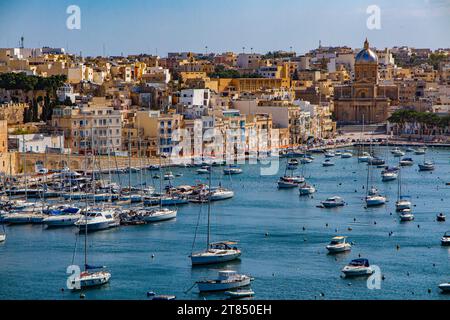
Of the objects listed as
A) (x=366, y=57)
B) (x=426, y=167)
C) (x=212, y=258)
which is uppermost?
(x=366, y=57)

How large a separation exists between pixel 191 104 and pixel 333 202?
29.6ft

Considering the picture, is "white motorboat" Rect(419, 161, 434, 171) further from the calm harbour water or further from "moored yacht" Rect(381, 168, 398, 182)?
the calm harbour water

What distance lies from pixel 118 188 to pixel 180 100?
8339 millimetres

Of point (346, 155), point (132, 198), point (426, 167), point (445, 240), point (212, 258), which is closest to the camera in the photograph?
point (212, 258)

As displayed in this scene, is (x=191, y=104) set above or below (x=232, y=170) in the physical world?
above

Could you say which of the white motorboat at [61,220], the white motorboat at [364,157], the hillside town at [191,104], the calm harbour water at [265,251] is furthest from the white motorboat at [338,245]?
the white motorboat at [364,157]

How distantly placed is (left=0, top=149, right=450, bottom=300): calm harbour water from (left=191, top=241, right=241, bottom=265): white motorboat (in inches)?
3.5

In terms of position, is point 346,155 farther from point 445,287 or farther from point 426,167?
point 445,287

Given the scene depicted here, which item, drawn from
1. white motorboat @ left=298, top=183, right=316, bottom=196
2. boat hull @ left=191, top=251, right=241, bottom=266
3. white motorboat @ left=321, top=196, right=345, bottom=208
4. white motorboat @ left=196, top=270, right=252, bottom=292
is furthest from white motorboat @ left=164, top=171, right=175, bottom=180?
white motorboat @ left=196, top=270, right=252, bottom=292

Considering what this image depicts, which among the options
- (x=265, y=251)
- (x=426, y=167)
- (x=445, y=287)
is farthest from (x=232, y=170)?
(x=445, y=287)

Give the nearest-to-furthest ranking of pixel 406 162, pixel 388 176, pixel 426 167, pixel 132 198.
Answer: pixel 132 198 < pixel 388 176 < pixel 426 167 < pixel 406 162

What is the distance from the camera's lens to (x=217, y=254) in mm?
8742

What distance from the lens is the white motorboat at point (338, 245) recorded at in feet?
30.5
